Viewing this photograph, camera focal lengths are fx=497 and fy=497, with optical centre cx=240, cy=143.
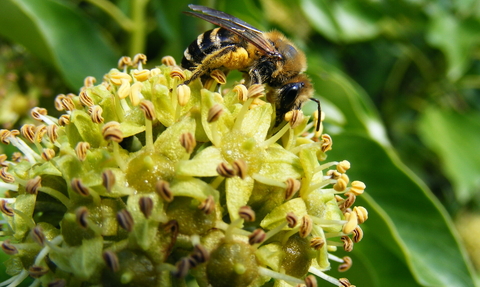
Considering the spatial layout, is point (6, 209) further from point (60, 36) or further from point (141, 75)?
point (60, 36)

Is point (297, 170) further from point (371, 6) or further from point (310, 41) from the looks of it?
point (310, 41)

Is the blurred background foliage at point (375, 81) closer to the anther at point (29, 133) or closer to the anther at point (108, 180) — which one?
the anther at point (29, 133)

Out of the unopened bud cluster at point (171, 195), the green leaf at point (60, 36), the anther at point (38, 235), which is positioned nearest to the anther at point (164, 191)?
the unopened bud cluster at point (171, 195)

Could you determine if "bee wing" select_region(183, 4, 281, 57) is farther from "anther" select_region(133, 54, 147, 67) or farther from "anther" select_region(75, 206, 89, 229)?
"anther" select_region(75, 206, 89, 229)

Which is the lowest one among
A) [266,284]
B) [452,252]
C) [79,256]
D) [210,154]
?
[452,252]

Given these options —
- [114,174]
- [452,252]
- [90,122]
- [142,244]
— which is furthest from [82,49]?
[452,252]

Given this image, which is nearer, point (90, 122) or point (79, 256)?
point (79, 256)

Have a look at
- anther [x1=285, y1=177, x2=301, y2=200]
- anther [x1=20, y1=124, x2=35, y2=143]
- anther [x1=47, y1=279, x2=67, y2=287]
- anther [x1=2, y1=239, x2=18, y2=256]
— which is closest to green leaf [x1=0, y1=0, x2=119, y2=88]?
anther [x1=20, y1=124, x2=35, y2=143]
